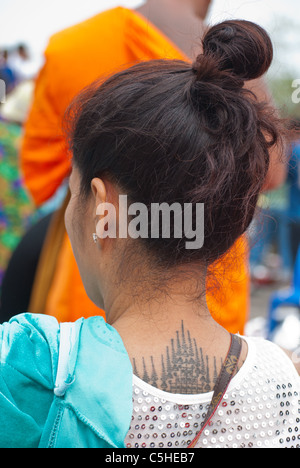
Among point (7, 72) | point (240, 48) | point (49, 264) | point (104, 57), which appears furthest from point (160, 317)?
point (7, 72)

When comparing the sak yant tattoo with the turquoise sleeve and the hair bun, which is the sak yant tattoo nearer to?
the turquoise sleeve

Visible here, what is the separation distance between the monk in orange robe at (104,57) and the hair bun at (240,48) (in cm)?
37

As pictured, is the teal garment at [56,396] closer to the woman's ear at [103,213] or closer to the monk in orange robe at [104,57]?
the woman's ear at [103,213]

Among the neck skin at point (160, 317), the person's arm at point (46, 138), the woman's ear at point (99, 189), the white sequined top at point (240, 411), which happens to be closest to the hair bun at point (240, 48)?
the woman's ear at point (99, 189)

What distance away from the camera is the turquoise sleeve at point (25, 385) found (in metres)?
0.75

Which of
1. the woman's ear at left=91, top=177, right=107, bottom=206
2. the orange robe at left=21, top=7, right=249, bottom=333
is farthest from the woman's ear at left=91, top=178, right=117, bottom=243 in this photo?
the orange robe at left=21, top=7, right=249, bottom=333

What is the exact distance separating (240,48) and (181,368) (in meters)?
0.51

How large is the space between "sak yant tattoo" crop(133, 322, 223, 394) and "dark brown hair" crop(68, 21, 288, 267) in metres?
0.13

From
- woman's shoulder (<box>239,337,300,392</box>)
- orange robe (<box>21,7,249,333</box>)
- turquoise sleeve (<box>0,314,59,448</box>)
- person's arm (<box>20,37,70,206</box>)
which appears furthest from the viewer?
person's arm (<box>20,37,70,206</box>)

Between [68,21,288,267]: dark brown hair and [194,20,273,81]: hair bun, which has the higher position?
[194,20,273,81]: hair bun

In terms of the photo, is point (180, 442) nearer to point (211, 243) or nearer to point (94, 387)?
point (94, 387)

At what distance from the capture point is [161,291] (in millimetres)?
862

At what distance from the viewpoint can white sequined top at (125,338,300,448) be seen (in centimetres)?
80
